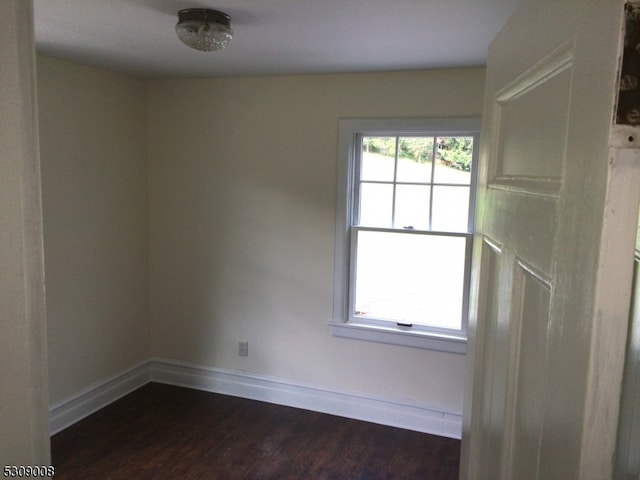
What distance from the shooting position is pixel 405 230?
121 inches

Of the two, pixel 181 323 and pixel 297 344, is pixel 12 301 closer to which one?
pixel 297 344

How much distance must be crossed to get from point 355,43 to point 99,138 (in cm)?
187

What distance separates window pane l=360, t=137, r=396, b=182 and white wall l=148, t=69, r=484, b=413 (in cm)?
20

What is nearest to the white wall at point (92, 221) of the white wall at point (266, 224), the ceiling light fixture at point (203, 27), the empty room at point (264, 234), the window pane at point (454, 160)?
the empty room at point (264, 234)

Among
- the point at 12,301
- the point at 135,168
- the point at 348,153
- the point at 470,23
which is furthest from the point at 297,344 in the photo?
the point at 12,301

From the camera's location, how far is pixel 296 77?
10.3ft

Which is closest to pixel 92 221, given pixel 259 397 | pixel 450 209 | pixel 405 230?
pixel 259 397

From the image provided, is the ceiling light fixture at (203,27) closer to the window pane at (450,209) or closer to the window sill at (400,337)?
the window pane at (450,209)

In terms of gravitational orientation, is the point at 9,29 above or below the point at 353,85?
below

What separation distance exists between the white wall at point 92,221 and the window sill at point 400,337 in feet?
5.14

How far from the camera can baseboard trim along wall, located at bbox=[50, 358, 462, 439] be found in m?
3.07

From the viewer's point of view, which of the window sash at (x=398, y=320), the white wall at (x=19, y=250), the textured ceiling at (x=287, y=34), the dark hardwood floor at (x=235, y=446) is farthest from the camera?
the window sash at (x=398, y=320)

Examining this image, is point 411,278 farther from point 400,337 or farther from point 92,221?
point 92,221

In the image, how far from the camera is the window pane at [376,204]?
3.12 m
